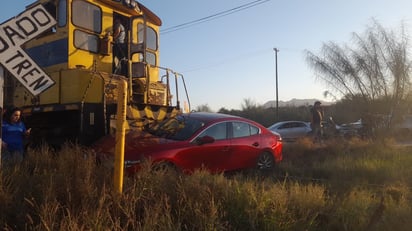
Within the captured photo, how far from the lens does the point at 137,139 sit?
7.71 metres

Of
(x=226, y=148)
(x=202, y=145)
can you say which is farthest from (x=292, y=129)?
(x=202, y=145)

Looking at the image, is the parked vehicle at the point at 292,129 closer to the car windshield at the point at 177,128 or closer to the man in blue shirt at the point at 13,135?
the car windshield at the point at 177,128

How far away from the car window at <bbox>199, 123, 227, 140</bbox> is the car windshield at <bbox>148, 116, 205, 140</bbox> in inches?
7.2

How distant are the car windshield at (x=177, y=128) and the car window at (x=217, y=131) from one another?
0.18m

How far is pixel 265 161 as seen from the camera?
9.70 metres

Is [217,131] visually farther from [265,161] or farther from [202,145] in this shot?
[265,161]

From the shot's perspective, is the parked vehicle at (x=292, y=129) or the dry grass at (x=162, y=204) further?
the parked vehicle at (x=292, y=129)

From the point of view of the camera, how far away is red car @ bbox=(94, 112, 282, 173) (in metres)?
7.36

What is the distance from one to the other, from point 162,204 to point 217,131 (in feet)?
14.4

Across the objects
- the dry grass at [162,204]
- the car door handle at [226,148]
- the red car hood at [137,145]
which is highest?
the red car hood at [137,145]

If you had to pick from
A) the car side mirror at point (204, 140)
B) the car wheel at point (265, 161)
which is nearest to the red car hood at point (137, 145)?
the car side mirror at point (204, 140)

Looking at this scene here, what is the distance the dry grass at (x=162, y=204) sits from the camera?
4027 mm

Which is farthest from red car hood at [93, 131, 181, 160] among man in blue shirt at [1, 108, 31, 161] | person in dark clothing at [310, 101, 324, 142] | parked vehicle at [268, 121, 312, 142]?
parked vehicle at [268, 121, 312, 142]

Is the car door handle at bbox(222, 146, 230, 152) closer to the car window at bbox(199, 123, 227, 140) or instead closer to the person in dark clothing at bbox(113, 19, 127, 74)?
the car window at bbox(199, 123, 227, 140)
